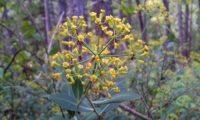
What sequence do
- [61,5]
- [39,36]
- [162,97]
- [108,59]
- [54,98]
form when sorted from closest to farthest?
[108,59]
[54,98]
[162,97]
[39,36]
[61,5]

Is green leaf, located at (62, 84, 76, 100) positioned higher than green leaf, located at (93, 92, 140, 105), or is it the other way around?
green leaf, located at (62, 84, 76, 100)

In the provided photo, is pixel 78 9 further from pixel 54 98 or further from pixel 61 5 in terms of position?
pixel 61 5

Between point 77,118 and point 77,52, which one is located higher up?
point 77,52

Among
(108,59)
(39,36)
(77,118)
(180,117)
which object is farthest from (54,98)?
(180,117)

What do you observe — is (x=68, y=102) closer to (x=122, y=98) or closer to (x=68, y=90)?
(x=68, y=90)

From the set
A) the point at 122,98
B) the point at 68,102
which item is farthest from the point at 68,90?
the point at 122,98

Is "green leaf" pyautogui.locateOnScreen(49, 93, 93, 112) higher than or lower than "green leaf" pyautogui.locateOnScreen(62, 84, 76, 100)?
lower

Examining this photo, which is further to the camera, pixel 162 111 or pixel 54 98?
pixel 162 111

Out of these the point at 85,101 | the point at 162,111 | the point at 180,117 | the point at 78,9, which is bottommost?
the point at 180,117
